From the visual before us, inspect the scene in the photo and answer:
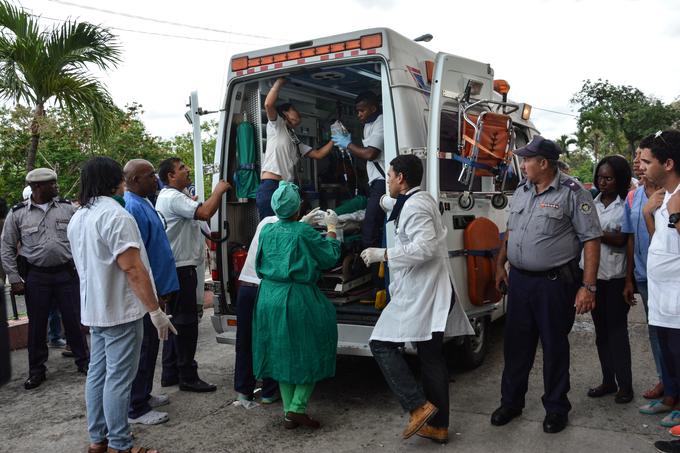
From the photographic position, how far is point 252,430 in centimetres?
404

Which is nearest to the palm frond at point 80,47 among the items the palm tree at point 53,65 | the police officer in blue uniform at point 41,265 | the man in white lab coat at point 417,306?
the palm tree at point 53,65

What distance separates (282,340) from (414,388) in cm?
88

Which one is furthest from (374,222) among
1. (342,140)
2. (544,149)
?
(544,149)

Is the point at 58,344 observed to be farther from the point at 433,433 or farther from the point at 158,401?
the point at 433,433

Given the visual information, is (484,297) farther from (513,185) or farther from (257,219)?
(257,219)

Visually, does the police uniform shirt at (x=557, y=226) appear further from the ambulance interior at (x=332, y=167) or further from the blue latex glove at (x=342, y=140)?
the blue latex glove at (x=342, y=140)

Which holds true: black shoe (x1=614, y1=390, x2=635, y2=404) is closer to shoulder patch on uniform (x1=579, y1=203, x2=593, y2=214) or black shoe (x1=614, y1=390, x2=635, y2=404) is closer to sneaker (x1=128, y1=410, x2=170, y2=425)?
shoulder patch on uniform (x1=579, y1=203, x2=593, y2=214)

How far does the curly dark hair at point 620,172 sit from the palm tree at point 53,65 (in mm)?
6187

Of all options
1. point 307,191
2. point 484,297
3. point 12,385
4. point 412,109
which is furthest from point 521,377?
point 12,385

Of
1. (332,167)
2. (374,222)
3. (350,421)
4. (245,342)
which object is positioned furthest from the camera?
(332,167)

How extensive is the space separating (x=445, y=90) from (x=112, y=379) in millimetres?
2800

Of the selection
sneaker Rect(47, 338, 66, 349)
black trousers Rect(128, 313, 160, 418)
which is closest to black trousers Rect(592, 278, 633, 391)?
black trousers Rect(128, 313, 160, 418)

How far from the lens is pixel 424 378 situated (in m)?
3.74

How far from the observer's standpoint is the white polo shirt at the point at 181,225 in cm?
468
